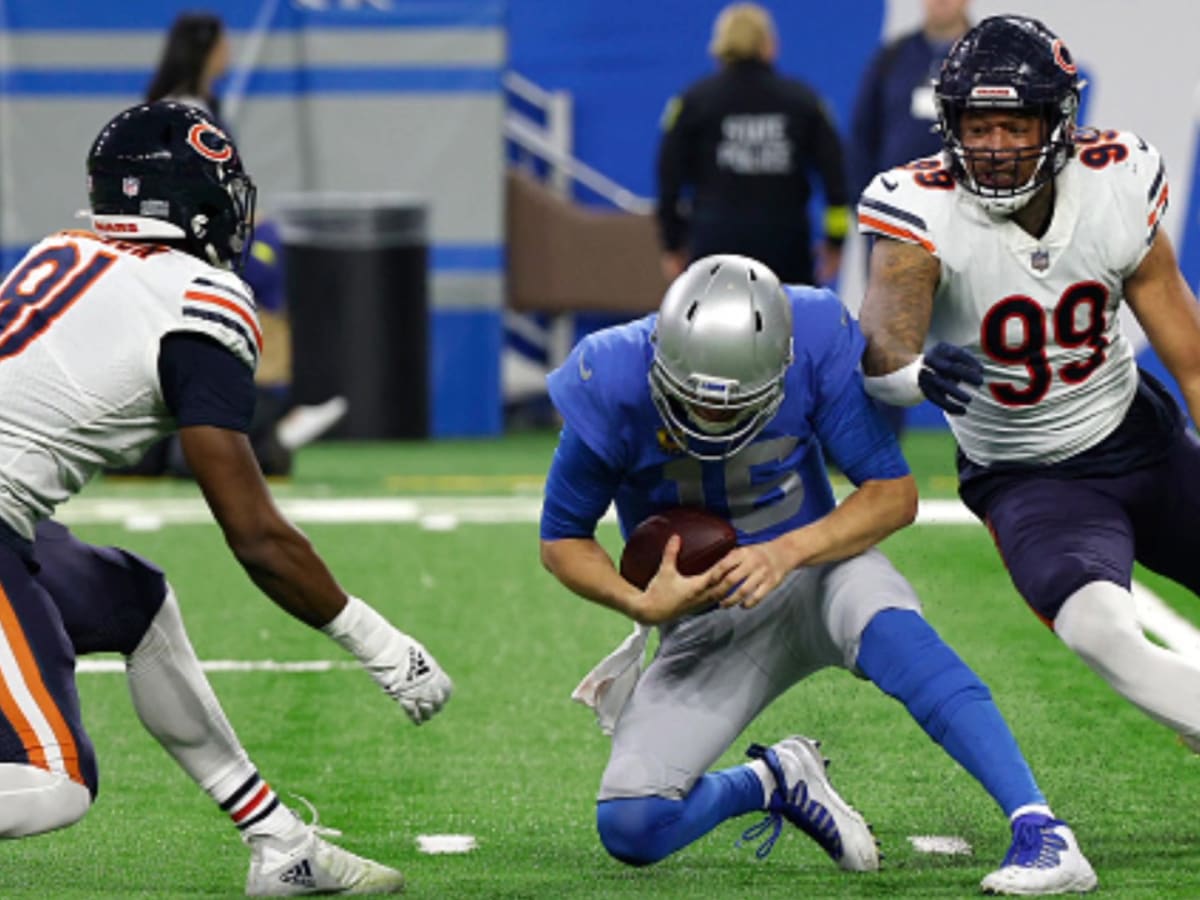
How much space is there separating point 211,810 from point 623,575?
1150 mm

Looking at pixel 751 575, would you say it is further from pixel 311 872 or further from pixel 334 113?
pixel 334 113

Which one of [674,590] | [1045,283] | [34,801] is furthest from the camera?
[1045,283]

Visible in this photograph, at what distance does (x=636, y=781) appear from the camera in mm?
3961

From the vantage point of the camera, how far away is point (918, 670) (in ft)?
12.6

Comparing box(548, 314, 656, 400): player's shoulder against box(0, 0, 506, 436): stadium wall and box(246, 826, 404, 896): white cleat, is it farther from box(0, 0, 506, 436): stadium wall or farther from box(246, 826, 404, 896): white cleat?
box(0, 0, 506, 436): stadium wall

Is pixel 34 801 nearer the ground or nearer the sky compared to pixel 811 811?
nearer the sky

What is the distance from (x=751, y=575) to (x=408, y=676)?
586 millimetres

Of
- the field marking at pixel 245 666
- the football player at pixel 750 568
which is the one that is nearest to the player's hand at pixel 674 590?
the football player at pixel 750 568

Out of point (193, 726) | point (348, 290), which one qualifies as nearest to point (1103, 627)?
point (193, 726)

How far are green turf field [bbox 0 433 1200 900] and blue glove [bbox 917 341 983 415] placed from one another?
791 mm

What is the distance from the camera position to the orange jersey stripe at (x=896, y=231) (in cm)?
431

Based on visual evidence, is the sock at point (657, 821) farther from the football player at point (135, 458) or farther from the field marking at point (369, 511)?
the field marking at point (369, 511)

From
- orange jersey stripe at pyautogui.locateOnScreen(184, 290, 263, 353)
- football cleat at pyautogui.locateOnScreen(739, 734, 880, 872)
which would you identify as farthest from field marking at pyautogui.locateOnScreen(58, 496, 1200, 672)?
orange jersey stripe at pyautogui.locateOnScreen(184, 290, 263, 353)

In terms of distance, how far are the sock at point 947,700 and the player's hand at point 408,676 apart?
71 cm
